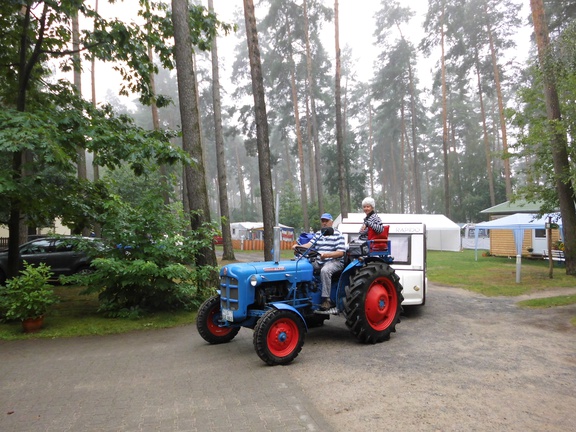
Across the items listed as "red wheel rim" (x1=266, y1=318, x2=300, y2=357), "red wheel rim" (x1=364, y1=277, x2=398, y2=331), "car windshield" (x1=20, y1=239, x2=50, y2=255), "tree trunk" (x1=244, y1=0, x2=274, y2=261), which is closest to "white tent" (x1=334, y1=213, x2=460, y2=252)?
"tree trunk" (x1=244, y1=0, x2=274, y2=261)

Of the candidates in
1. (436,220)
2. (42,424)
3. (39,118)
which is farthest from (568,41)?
(436,220)

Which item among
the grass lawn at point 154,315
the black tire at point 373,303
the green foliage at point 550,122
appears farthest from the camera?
the green foliage at point 550,122

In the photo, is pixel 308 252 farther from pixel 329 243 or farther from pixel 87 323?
pixel 87 323

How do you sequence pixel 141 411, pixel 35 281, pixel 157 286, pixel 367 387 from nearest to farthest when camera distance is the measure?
pixel 141 411 < pixel 367 387 < pixel 35 281 < pixel 157 286

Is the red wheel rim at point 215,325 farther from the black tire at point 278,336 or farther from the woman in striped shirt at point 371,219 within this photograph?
the woman in striped shirt at point 371,219

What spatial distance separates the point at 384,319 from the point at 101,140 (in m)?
5.79

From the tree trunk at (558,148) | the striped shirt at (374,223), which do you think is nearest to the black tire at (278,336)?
the striped shirt at (374,223)

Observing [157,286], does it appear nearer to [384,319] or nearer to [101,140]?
[101,140]

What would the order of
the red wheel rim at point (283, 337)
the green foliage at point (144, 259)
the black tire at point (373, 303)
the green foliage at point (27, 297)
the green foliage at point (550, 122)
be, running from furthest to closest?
the green foliage at point (550, 122)
the green foliage at point (144, 259)
the green foliage at point (27, 297)
the black tire at point (373, 303)
the red wheel rim at point (283, 337)

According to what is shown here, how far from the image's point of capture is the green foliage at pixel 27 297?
739 centimetres

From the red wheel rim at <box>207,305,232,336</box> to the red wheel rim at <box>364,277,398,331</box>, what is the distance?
2.24 m

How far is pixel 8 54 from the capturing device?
32.4 feet

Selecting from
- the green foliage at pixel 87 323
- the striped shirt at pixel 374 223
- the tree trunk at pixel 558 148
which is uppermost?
the tree trunk at pixel 558 148

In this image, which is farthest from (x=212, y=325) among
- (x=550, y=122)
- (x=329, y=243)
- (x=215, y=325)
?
(x=550, y=122)
